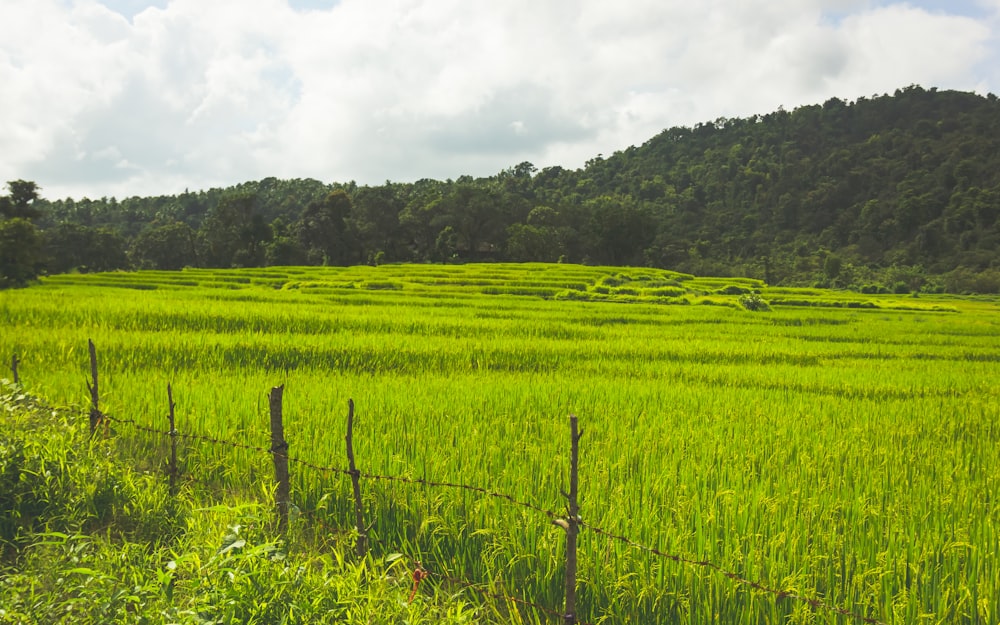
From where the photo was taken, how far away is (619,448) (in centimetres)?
443

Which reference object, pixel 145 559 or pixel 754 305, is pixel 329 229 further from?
pixel 145 559

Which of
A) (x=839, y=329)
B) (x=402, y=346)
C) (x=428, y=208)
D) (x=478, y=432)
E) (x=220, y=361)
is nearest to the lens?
(x=478, y=432)

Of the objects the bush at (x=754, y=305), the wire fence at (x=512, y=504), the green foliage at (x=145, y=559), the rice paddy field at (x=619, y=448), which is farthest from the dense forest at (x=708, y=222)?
the wire fence at (x=512, y=504)

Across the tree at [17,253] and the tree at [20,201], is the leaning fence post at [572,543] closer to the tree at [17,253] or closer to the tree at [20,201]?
the tree at [17,253]

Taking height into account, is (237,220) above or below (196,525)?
above

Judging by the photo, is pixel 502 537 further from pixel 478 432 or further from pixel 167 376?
pixel 167 376

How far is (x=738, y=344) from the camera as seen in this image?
11859 millimetres

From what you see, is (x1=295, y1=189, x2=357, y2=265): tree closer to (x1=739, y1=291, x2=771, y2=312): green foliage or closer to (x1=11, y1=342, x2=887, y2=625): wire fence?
(x1=739, y1=291, x2=771, y2=312): green foliage

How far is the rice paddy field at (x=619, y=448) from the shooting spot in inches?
109

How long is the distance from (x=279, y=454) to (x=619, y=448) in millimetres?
2499

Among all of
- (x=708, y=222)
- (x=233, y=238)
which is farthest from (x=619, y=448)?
(x=708, y=222)

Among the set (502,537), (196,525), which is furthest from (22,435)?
(502,537)

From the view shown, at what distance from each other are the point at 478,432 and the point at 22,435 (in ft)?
11.0

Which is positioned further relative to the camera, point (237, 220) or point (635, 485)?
point (237, 220)
